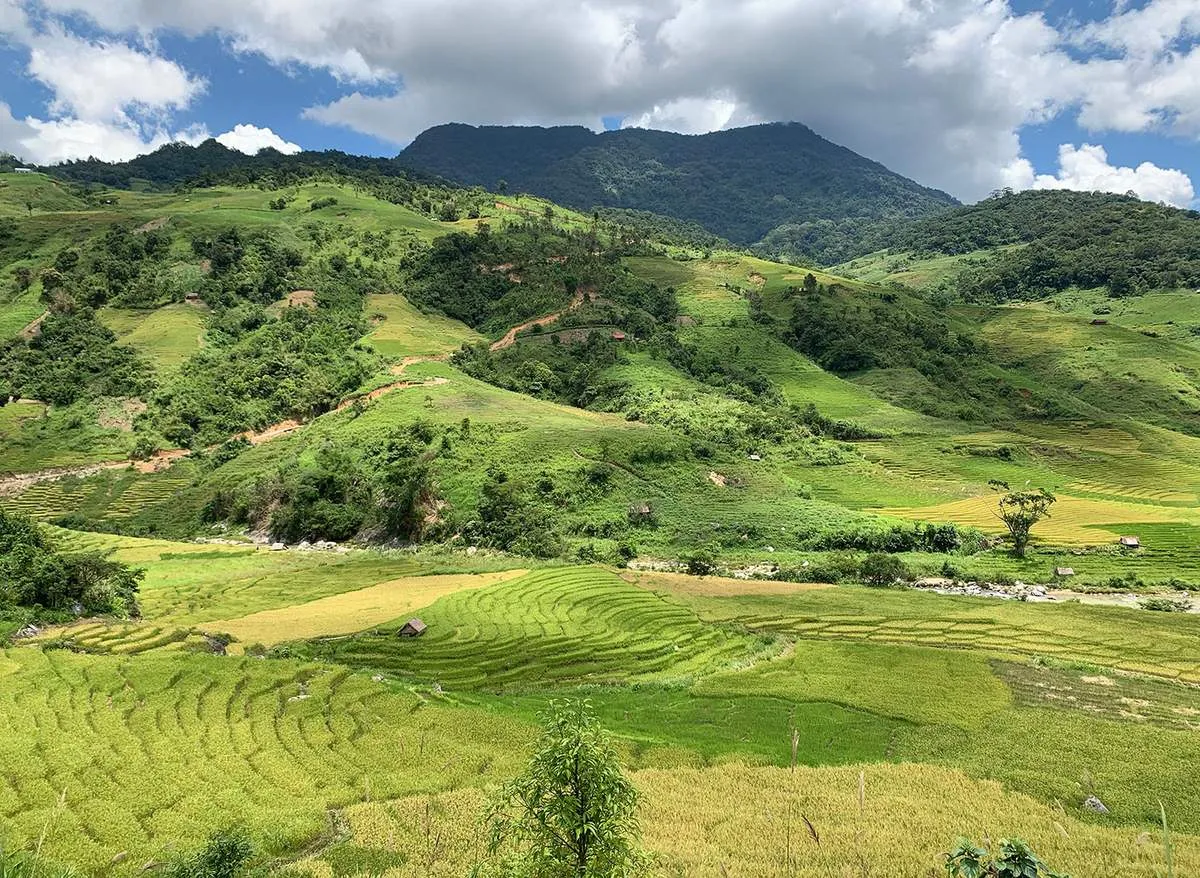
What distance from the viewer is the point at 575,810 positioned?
43.2 ft

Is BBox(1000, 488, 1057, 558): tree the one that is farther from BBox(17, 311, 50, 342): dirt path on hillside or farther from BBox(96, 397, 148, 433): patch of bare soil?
BBox(17, 311, 50, 342): dirt path on hillside

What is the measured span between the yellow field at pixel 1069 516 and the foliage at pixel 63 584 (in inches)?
3295

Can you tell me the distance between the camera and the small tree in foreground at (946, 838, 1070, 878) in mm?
13290

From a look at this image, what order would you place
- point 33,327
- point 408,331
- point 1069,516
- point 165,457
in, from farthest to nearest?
point 408,331, point 33,327, point 165,457, point 1069,516

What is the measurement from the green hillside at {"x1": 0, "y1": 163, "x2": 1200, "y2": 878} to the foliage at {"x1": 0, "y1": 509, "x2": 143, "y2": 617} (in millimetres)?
435

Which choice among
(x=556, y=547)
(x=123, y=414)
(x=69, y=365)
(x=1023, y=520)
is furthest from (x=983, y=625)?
(x=69, y=365)


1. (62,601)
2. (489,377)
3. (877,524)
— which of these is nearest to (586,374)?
(489,377)

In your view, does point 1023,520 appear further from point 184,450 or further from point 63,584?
point 184,450

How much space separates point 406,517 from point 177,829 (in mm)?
61811

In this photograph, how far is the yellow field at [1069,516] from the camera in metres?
73.8

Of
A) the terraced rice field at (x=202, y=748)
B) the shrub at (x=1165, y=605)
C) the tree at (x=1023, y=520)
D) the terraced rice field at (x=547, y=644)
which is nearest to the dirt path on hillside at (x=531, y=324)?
the terraced rice field at (x=547, y=644)

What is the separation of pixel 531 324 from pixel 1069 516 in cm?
11053

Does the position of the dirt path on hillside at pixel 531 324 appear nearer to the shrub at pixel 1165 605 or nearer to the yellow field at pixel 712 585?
the yellow field at pixel 712 585

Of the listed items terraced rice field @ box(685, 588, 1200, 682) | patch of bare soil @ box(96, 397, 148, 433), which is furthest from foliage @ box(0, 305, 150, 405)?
terraced rice field @ box(685, 588, 1200, 682)
